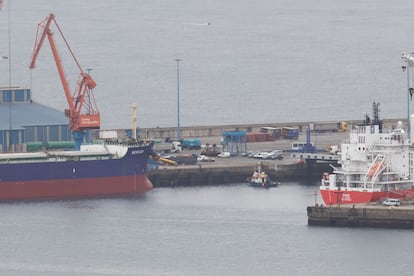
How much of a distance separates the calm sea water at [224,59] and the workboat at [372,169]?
3527 centimetres

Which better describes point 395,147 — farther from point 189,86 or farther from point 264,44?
point 264,44

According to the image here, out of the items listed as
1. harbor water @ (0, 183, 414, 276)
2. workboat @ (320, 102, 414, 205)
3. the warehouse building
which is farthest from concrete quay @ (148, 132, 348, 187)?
workboat @ (320, 102, 414, 205)

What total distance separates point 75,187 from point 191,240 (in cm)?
1341

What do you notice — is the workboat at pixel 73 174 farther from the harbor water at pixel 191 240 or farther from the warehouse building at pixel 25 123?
the warehouse building at pixel 25 123

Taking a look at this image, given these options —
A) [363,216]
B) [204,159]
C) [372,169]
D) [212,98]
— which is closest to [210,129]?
[204,159]

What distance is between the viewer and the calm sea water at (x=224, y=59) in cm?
10425

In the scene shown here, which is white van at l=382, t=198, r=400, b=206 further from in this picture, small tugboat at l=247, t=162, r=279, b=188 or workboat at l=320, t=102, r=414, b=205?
small tugboat at l=247, t=162, r=279, b=188

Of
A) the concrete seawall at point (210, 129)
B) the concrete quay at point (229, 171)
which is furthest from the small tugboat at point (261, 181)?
the concrete seawall at point (210, 129)

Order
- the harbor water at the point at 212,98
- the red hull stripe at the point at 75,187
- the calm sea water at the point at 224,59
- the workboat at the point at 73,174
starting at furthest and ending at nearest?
the calm sea water at the point at 224,59
the workboat at the point at 73,174
the red hull stripe at the point at 75,187
the harbor water at the point at 212,98

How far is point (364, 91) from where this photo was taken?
110 meters

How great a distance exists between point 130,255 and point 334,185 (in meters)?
8.28

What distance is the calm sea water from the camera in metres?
104

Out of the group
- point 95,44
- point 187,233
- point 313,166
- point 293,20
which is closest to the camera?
point 187,233

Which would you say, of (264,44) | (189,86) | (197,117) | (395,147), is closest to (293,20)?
(264,44)
